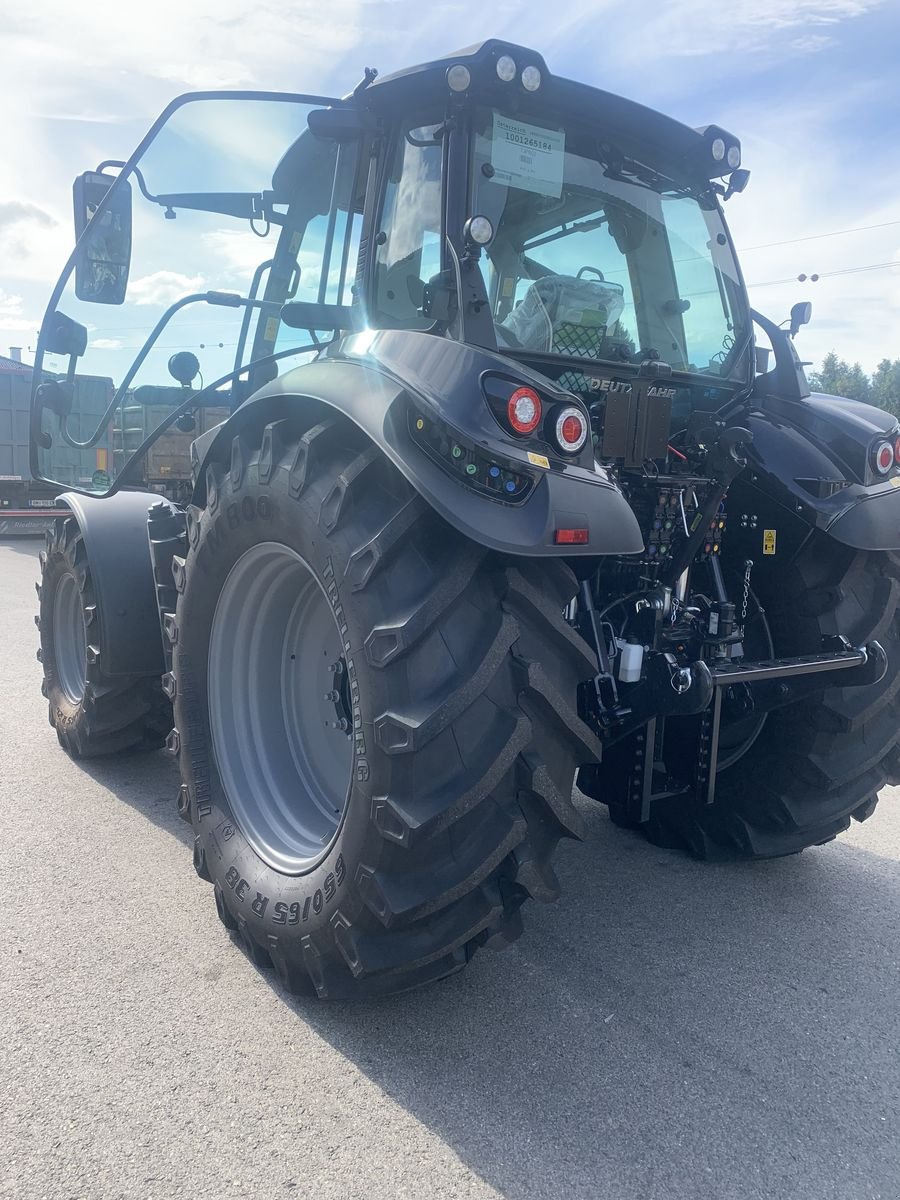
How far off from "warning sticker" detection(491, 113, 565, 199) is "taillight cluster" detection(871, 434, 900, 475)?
129 cm

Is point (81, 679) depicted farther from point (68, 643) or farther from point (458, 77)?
point (458, 77)

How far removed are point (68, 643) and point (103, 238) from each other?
2.12 metres

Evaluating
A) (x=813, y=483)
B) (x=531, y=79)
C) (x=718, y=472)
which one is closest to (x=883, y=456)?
(x=813, y=483)

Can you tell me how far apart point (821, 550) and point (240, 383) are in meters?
2.21

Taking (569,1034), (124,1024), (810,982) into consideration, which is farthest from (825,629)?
(124,1024)

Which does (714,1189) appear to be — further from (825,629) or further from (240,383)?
(240,383)

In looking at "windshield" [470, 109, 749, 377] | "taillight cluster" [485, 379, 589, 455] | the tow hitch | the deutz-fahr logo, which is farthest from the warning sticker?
the tow hitch

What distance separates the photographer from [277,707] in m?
3.23

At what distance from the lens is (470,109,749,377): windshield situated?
2.80 metres

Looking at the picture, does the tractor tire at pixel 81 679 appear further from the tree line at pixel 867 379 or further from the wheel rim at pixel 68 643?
the tree line at pixel 867 379

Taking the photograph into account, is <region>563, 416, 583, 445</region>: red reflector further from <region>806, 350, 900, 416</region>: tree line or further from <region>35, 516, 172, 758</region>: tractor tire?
<region>806, 350, 900, 416</region>: tree line

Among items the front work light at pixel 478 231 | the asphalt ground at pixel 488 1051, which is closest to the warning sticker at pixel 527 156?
the front work light at pixel 478 231

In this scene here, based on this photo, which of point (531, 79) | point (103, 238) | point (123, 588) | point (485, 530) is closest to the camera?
point (485, 530)

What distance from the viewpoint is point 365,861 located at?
230 cm
